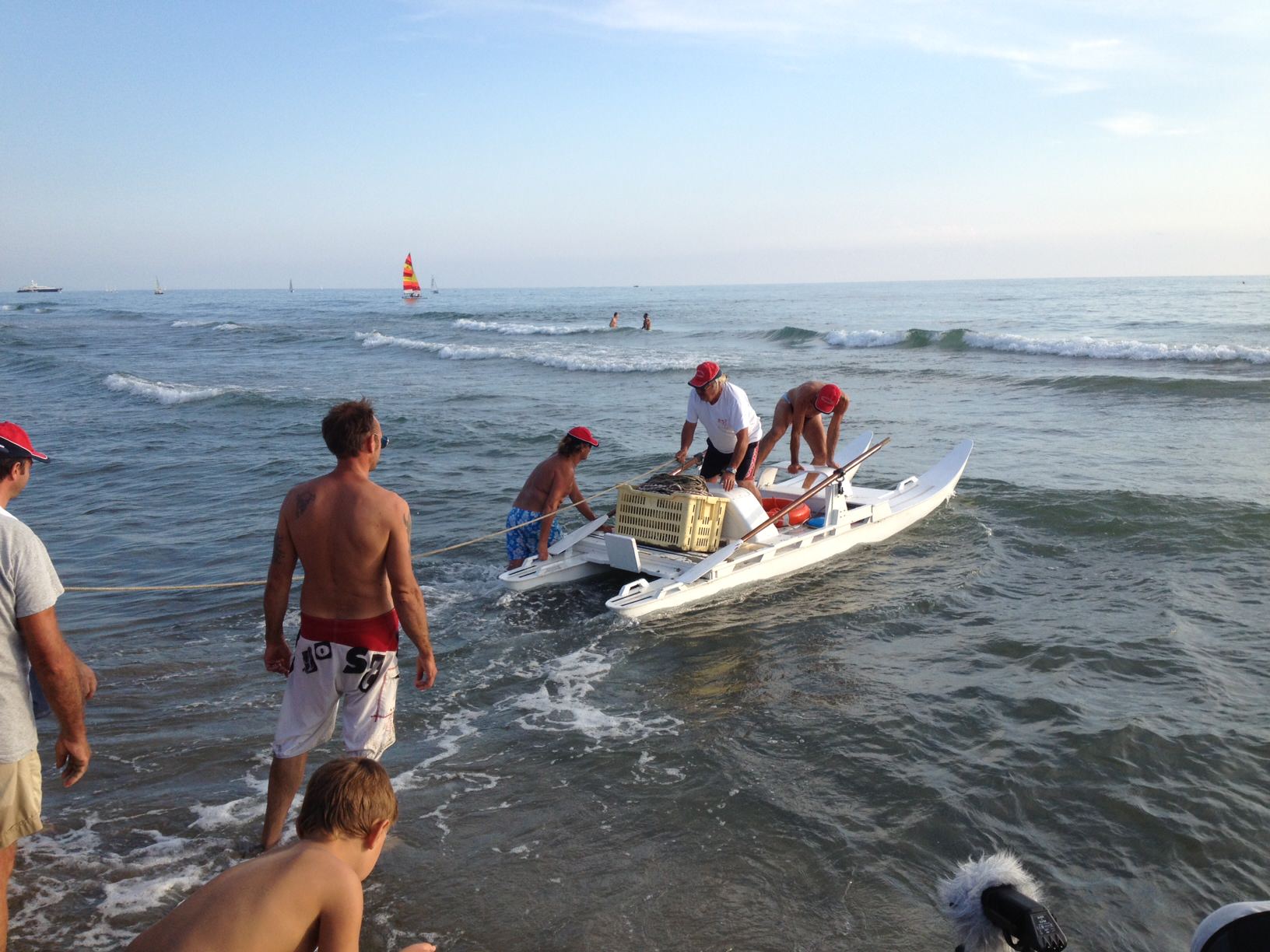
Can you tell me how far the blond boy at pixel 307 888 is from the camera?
2.12m

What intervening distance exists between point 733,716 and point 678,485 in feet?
9.03

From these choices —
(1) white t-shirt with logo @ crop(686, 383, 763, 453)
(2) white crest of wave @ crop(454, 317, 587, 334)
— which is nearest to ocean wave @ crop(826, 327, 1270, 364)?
(2) white crest of wave @ crop(454, 317, 587, 334)

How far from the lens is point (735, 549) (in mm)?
8242

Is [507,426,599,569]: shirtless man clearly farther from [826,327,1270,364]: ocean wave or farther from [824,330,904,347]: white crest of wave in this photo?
[824,330,904,347]: white crest of wave

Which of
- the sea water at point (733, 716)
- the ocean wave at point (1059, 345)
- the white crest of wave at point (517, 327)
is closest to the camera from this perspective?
the sea water at point (733, 716)

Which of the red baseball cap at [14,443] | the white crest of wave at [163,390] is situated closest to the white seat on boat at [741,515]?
the red baseball cap at [14,443]

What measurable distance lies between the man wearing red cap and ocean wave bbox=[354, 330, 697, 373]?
18816 millimetres

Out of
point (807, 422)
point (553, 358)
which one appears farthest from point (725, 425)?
point (553, 358)

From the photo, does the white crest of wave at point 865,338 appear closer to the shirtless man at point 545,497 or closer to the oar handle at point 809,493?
the oar handle at point 809,493

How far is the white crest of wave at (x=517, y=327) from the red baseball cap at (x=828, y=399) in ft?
130

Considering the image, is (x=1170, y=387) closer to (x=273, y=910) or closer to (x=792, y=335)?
(x=792, y=335)

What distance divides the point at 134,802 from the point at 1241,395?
2329 cm

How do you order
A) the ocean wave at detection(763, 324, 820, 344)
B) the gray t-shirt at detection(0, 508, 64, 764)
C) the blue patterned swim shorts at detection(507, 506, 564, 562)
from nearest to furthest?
the gray t-shirt at detection(0, 508, 64, 764)
the blue patterned swim shorts at detection(507, 506, 564, 562)
the ocean wave at detection(763, 324, 820, 344)

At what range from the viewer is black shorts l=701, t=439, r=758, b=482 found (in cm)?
916
